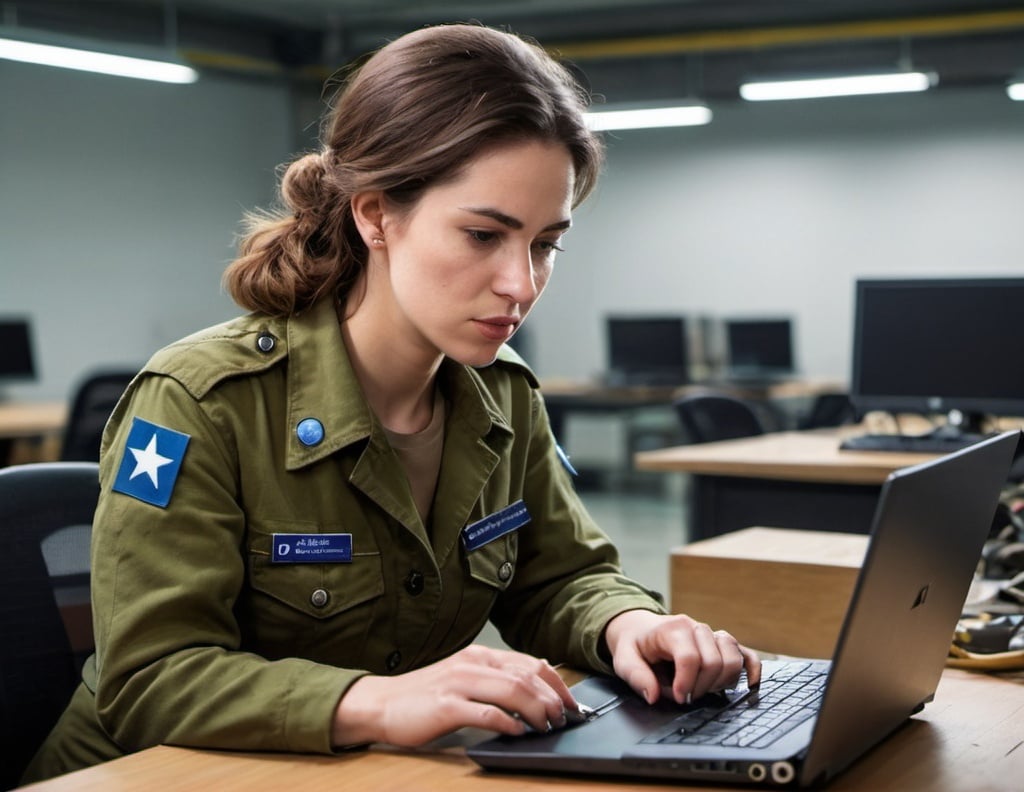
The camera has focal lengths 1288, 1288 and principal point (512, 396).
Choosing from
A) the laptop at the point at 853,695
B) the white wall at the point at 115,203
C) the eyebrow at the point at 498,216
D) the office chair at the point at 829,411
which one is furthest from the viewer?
the white wall at the point at 115,203

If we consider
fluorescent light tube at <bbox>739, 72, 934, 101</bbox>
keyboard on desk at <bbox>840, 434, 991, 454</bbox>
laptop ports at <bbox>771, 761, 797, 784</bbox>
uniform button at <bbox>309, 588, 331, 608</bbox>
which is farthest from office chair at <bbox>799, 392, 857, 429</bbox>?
laptop ports at <bbox>771, 761, 797, 784</bbox>

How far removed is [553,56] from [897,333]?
2501mm

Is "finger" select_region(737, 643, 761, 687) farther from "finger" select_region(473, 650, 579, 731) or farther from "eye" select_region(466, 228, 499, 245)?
"eye" select_region(466, 228, 499, 245)

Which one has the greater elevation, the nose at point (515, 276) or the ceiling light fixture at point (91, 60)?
the ceiling light fixture at point (91, 60)

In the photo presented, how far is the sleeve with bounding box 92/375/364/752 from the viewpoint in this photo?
1.10 metres

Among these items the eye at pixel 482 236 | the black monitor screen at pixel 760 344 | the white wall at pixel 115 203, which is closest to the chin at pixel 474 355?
the eye at pixel 482 236

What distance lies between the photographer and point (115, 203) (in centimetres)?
901

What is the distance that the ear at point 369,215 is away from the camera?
1373 millimetres

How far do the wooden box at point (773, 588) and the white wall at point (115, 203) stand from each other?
7.02 meters

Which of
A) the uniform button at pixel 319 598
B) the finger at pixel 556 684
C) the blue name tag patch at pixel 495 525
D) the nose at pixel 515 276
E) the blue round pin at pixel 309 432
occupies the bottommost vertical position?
the finger at pixel 556 684

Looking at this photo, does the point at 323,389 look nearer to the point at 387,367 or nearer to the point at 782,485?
the point at 387,367

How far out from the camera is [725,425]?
4285 mm

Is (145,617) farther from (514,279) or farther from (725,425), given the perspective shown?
(725,425)

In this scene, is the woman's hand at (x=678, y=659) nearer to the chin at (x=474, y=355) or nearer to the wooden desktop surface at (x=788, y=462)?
the chin at (x=474, y=355)
